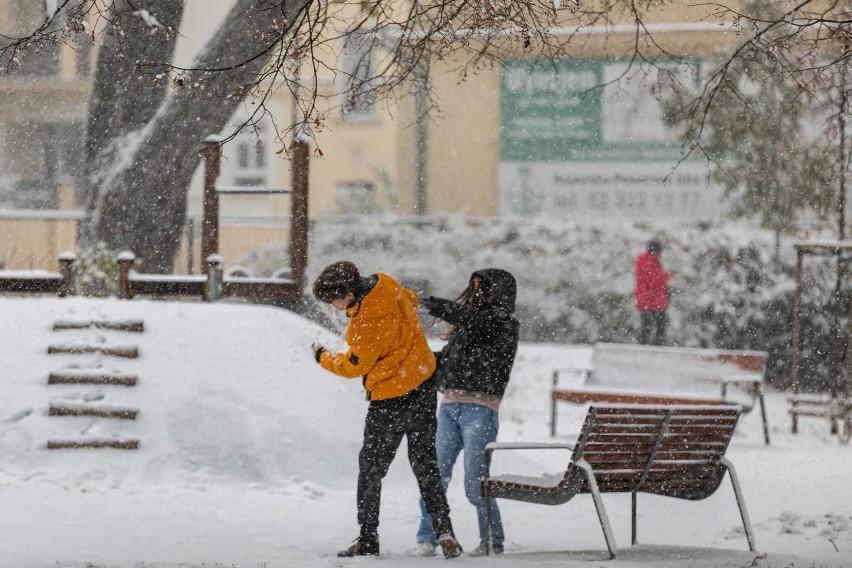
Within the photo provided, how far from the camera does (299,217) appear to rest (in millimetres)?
15070

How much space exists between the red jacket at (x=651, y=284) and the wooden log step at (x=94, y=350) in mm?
8393

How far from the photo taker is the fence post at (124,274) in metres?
14.2

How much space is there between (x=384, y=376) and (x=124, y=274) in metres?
7.77

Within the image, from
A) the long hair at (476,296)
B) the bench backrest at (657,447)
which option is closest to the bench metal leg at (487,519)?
the bench backrest at (657,447)

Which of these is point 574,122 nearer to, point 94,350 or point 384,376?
point 94,350

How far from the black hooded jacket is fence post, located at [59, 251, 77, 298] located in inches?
299

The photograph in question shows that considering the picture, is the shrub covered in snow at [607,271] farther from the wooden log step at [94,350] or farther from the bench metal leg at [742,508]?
the bench metal leg at [742,508]

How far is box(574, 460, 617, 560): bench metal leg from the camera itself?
686 cm

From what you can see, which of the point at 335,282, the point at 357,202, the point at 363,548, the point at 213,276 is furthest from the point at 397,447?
the point at 357,202

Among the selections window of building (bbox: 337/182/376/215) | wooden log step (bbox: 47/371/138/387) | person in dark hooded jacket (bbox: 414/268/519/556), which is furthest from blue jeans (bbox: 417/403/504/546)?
window of building (bbox: 337/182/376/215)

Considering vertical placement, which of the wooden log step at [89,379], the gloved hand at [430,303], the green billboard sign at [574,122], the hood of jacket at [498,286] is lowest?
the wooden log step at [89,379]

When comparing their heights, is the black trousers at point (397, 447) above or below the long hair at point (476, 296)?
below

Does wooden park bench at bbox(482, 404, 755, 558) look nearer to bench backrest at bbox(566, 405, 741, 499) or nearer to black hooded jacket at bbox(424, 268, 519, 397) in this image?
bench backrest at bbox(566, 405, 741, 499)

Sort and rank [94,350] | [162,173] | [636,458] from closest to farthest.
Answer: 1. [636,458]
2. [94,350]
3. [162,173]
